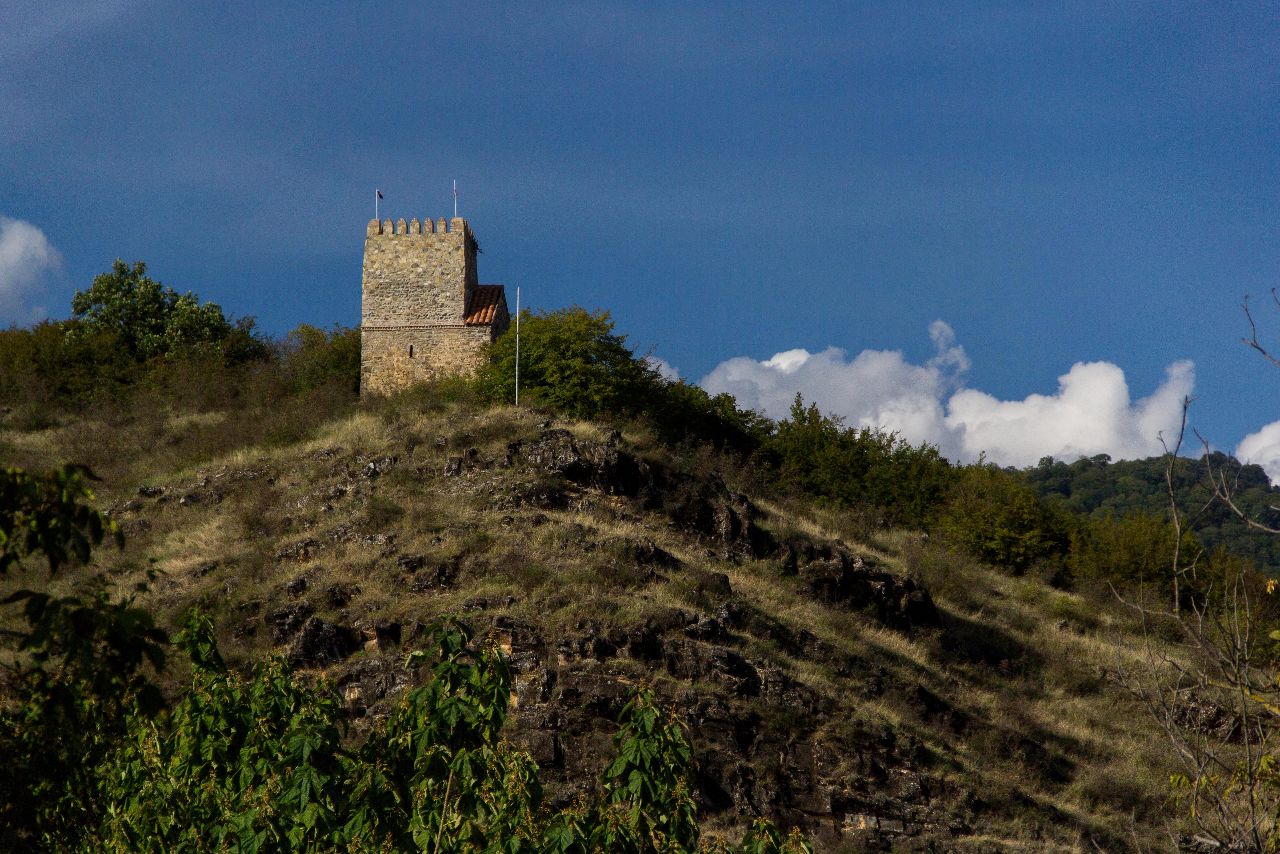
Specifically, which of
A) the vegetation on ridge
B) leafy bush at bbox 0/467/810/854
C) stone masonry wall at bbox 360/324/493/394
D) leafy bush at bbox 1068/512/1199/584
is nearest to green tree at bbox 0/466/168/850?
leafy bush at bbox 0/467/810/854

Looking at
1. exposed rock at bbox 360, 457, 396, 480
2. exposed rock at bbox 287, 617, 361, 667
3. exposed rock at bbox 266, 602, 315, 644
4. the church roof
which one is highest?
the church roof

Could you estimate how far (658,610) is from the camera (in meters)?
28.2

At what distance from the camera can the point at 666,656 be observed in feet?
89.4

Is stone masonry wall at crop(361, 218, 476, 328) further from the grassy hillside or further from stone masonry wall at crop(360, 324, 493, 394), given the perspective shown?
the grassy hillside

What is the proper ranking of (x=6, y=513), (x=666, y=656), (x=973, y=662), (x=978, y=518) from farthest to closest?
(x=978, y=518) → (x=973, y=662) → (x=666, y=656) → (x=6, y=513)

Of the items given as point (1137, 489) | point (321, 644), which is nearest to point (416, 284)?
point (321, 644)

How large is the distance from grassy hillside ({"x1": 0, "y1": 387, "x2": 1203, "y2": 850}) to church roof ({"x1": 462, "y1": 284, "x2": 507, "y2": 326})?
3802 mm

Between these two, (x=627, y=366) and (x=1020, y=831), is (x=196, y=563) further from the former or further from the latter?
(x=1020, y=831)

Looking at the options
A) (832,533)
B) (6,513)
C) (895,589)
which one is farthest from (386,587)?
(6,513)

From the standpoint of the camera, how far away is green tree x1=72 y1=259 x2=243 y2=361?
5588cm

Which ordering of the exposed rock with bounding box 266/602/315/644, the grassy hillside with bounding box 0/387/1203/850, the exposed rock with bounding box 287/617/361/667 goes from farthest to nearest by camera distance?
1. the exposed rock with bounding box 266/602/315/644
2. the exposed rock with bounding box 287/617/361/667
3. the grassy hillside with bounding box 0/387/1203/850

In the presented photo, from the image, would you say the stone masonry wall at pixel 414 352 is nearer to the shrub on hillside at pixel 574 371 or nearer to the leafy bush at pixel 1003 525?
the shrub on hillside at pixel 574 371

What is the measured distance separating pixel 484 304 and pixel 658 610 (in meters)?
20.6

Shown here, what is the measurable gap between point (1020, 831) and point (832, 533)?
61.5ft
